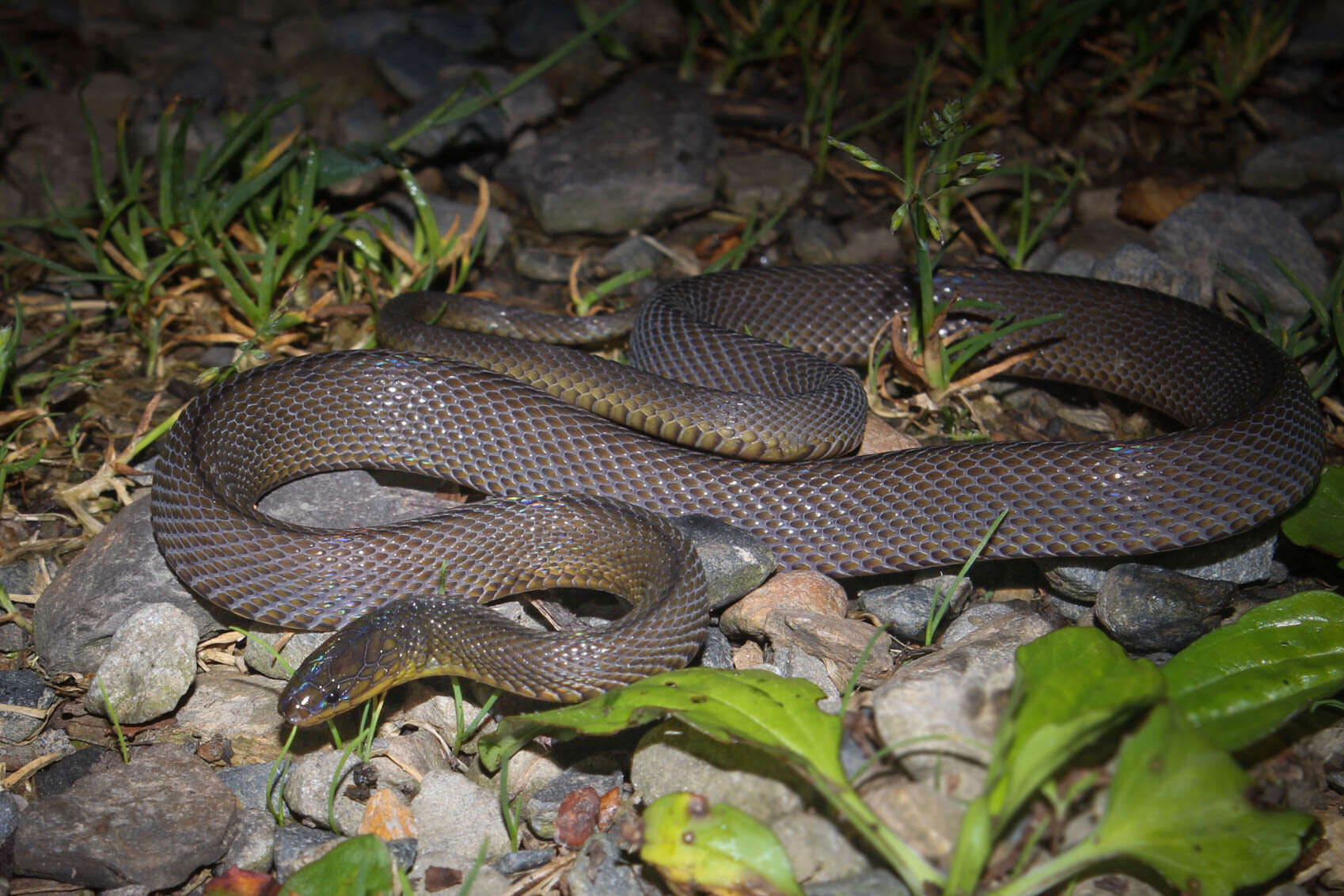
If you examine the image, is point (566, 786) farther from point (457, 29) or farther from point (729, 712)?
point (457, 29)

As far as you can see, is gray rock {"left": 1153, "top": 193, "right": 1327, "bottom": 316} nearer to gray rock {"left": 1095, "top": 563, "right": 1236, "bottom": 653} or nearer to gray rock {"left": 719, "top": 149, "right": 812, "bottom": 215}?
gray rock {"left": 719, "top": 149, "right": 812, "bottom": 215}

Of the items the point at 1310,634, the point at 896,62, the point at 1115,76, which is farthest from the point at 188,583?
the point at 1115,76

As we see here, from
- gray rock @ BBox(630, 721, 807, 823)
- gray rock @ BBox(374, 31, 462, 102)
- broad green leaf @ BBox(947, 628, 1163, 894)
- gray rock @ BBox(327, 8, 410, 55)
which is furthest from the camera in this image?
gray rock @ BBox(327, 8, 410, 55)

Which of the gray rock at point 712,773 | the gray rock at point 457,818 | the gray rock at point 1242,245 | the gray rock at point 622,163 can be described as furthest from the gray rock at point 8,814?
the gray rock at point 1242,245

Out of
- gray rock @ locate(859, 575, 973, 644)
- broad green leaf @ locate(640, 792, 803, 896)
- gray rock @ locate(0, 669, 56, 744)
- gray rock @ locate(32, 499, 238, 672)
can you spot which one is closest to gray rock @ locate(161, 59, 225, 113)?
gray rock @ locate(32, 499, 238, 672)

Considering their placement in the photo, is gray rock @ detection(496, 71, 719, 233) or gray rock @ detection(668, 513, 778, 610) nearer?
gray rock @ detection(668, 513, 778, 610)

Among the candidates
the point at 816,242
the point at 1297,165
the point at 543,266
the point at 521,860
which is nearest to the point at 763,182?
the point at 816,242

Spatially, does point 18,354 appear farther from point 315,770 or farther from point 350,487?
point 315,770

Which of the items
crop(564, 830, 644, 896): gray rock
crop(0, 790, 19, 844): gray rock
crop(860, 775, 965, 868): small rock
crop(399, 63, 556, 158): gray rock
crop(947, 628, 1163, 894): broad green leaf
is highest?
crop(399, 63, 556, 158): gray rock
